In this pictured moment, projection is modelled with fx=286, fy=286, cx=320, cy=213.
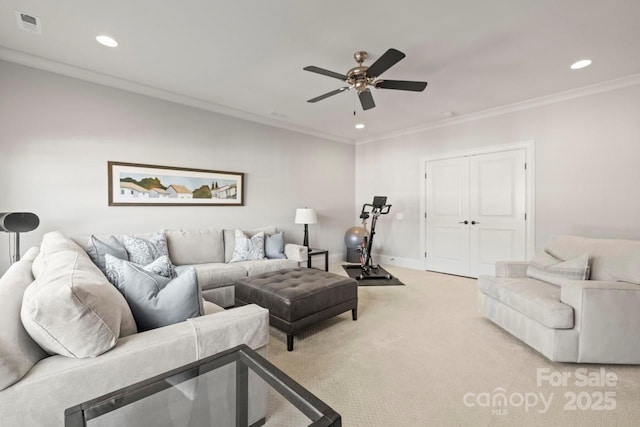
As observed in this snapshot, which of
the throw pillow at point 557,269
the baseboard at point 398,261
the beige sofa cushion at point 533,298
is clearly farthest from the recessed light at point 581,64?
the baseboard at point 398,261

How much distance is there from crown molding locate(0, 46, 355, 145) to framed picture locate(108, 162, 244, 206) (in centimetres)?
91

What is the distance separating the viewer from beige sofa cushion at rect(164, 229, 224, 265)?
3557 millimetres

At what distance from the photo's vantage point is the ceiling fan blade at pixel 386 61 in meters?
2.13

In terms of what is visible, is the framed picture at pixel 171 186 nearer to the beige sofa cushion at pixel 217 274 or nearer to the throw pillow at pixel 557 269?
the beige sofa cushion at pixel 217 274

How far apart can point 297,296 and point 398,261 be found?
146 inches

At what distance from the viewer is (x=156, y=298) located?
4.58ft

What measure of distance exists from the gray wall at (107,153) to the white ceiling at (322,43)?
0.25 metres

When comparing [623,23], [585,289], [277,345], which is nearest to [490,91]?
[623,23]

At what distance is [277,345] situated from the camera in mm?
2432

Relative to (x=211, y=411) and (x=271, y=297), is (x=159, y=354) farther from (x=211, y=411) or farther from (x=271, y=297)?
(x=271, y=297)

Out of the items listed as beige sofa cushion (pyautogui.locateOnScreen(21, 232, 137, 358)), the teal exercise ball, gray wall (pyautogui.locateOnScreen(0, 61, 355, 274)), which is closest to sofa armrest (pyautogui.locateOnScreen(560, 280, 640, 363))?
beige sofa cushion (pyautogui.locateOnScreen(21, 232, 137, 358))

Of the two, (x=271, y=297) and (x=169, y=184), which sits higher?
(x=169, y=184)

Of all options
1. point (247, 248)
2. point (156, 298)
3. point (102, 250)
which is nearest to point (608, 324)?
point (156, 298)

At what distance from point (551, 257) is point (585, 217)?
1.43 meters
